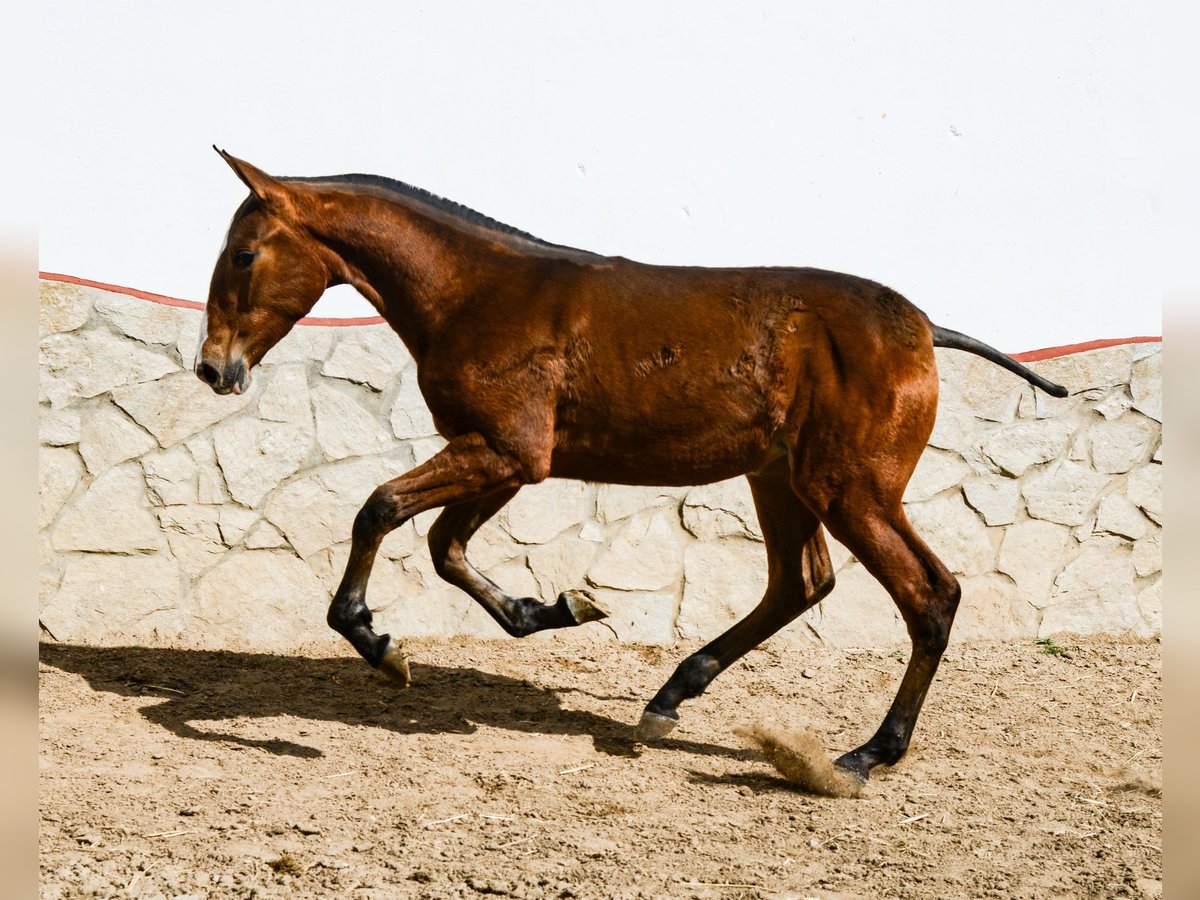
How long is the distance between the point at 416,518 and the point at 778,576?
6.07ft

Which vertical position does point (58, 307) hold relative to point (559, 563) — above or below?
above

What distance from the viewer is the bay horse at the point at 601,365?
425cm

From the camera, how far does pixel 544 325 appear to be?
4.33 m

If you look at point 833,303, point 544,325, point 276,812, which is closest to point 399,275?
point 544,325

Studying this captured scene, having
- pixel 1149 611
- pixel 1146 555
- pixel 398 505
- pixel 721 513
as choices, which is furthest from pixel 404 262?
pixel 1149 611

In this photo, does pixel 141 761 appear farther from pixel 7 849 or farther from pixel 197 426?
pixel 7 849

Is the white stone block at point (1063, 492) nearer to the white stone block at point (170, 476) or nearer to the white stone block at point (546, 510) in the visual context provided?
the white stone block at point (546, 510)

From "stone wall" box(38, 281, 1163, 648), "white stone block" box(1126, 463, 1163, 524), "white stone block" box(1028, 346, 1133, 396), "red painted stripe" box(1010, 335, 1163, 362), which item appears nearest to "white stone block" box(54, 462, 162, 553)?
"stone wall" box(38, 281, 1163, 648)

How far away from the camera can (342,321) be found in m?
5.79

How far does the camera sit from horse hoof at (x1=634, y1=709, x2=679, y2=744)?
4629 millimetres

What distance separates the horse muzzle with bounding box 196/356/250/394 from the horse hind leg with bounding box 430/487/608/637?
2.89 ft

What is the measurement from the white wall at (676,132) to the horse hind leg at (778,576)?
5.22 feet

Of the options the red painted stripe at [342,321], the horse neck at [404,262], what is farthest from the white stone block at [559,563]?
the horse neck at [404,262]

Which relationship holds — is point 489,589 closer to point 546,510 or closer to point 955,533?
point 546,510
